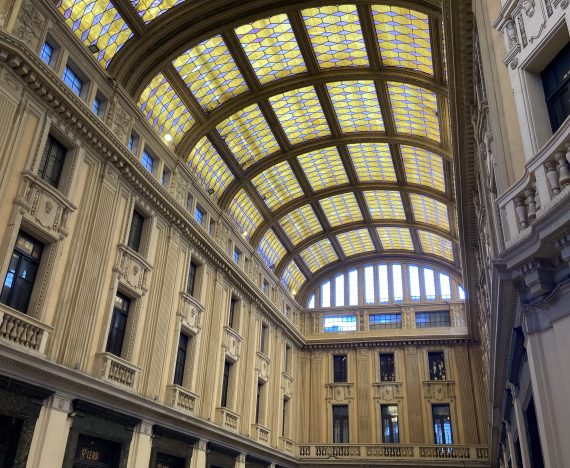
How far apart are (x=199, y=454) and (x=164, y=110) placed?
37.8ft

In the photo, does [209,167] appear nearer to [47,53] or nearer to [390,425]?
[47,53]

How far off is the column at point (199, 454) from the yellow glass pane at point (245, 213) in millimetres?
9878

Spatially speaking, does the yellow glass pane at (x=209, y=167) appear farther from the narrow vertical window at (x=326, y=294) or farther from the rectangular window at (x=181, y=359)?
the narrow vertical window at (x=326, y=294)

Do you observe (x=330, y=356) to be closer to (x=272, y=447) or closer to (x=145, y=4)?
(x=272, y=447)

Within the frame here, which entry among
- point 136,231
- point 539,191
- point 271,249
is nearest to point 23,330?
point 136,231

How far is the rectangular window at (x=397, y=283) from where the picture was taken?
31895mm

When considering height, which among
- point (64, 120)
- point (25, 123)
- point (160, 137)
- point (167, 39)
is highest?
point (167, 39)

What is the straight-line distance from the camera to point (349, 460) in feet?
88.8

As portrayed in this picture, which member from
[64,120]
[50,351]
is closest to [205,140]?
[64,120]

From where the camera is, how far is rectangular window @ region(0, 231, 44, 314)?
11133 millimetres

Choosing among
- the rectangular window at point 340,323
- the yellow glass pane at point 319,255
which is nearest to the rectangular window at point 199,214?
the yellow glass pane at point 319,255

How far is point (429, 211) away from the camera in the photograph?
91.5 ft

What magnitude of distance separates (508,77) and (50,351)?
10.6 meters

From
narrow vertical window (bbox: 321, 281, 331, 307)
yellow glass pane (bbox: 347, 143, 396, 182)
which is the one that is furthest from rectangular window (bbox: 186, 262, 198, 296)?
narrow vertical window (bbox: 321, 281, 331, 307)
